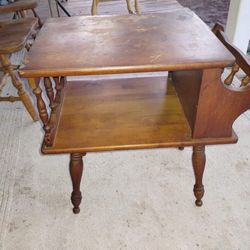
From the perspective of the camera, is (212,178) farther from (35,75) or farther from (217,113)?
(35,75)

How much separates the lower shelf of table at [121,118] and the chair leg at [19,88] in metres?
0.47

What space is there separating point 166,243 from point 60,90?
0.75 m

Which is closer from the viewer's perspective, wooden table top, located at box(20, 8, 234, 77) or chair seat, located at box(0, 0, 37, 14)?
wooden table top, located at box(20, 8, 234, 77)

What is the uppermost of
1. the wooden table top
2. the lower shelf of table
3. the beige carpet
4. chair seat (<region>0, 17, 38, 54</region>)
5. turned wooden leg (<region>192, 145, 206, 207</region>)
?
the wooden table top

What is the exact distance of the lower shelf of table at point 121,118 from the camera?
94cm

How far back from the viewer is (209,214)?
115cm

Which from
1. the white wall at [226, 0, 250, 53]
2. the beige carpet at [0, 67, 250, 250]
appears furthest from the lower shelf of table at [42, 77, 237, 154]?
the white wall at [226, 0, 250, 53]

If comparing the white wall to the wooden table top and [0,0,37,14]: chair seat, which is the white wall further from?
[0,0,37,14]: chair seat

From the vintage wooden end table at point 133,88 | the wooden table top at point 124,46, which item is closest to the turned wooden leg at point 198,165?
the vintage wooden end table at point 133,88

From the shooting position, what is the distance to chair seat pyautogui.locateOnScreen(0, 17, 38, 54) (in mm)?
1362

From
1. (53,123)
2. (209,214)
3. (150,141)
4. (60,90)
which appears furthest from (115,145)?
(209,214)

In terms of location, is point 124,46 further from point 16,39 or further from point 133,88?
point 16,39

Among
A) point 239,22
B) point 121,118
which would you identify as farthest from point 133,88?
A: point 239,22

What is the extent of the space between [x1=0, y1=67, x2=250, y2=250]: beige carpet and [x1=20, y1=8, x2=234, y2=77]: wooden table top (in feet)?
2.19
